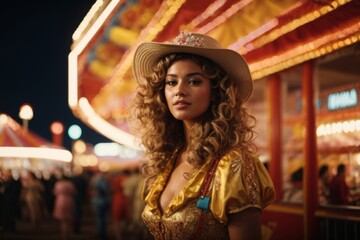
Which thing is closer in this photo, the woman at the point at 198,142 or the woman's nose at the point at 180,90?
the woman at the point at 198,142

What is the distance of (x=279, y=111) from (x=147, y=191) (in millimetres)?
4338

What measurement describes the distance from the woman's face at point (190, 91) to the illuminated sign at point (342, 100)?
142 inches

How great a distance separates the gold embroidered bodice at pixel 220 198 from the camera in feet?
7.36

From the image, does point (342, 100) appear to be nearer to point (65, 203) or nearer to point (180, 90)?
point (180, 90)

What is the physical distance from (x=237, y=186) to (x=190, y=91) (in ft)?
2.05

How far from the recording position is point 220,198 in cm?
226

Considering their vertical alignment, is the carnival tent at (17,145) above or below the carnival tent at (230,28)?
below

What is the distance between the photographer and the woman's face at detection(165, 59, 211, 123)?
2566mm

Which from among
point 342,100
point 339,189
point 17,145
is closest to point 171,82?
point 339,189

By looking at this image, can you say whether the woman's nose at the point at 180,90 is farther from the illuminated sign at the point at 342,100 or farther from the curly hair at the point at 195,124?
the illuminated sign at the point at 342,100

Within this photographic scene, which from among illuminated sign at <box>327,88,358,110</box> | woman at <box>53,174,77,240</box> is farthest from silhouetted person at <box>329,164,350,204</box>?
woman at <box>53,174,77,240</box>

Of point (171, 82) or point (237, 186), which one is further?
point (171, 82)

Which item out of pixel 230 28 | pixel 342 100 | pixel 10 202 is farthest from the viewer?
pixel 10 202

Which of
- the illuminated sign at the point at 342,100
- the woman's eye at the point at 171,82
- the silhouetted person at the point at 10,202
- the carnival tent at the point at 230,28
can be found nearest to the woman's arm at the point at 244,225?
the woman's eye at the point at 171,82
